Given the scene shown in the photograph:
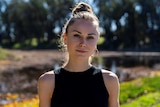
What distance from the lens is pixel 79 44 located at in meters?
3.21

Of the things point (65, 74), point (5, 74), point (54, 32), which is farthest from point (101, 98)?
point (54, 32)

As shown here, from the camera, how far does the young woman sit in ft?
10.2

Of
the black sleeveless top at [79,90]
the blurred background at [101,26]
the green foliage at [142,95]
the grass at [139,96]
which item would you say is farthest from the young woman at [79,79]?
the blurred background at [101,26]

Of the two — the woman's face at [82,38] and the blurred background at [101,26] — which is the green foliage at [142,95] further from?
the blurred background at [101,26]

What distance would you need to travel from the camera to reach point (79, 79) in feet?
10.3

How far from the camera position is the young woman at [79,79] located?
3115 millimetres

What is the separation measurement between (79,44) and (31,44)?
84.6 meters

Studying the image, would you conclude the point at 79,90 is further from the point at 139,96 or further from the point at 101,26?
the point at 101,26

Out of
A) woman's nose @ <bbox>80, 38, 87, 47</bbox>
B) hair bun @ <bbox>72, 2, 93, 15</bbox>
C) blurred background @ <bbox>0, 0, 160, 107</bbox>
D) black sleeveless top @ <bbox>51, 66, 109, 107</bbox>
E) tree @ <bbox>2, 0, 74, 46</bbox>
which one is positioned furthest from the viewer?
tree @ <bbox>2, 0, 74, 46</bbox>

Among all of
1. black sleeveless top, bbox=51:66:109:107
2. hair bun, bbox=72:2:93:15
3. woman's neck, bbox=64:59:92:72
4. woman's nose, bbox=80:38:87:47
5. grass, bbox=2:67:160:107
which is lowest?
grass, bbox=2:67:160:107

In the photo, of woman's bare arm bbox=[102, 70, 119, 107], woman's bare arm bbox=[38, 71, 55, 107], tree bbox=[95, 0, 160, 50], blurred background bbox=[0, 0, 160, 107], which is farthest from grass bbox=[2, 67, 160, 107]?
tree bbox=[95, 0, 160, 50]

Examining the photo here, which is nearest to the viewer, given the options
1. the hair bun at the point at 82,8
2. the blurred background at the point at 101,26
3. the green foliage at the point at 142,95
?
the hair bun at the point at 82,8

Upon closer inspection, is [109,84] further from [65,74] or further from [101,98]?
[65,74]

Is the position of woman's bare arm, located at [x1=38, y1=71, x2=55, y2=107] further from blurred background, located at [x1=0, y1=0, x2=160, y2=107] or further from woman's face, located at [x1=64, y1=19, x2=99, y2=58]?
blurred background, located at [x1=0, y1=0, x2=160, y2=107]
